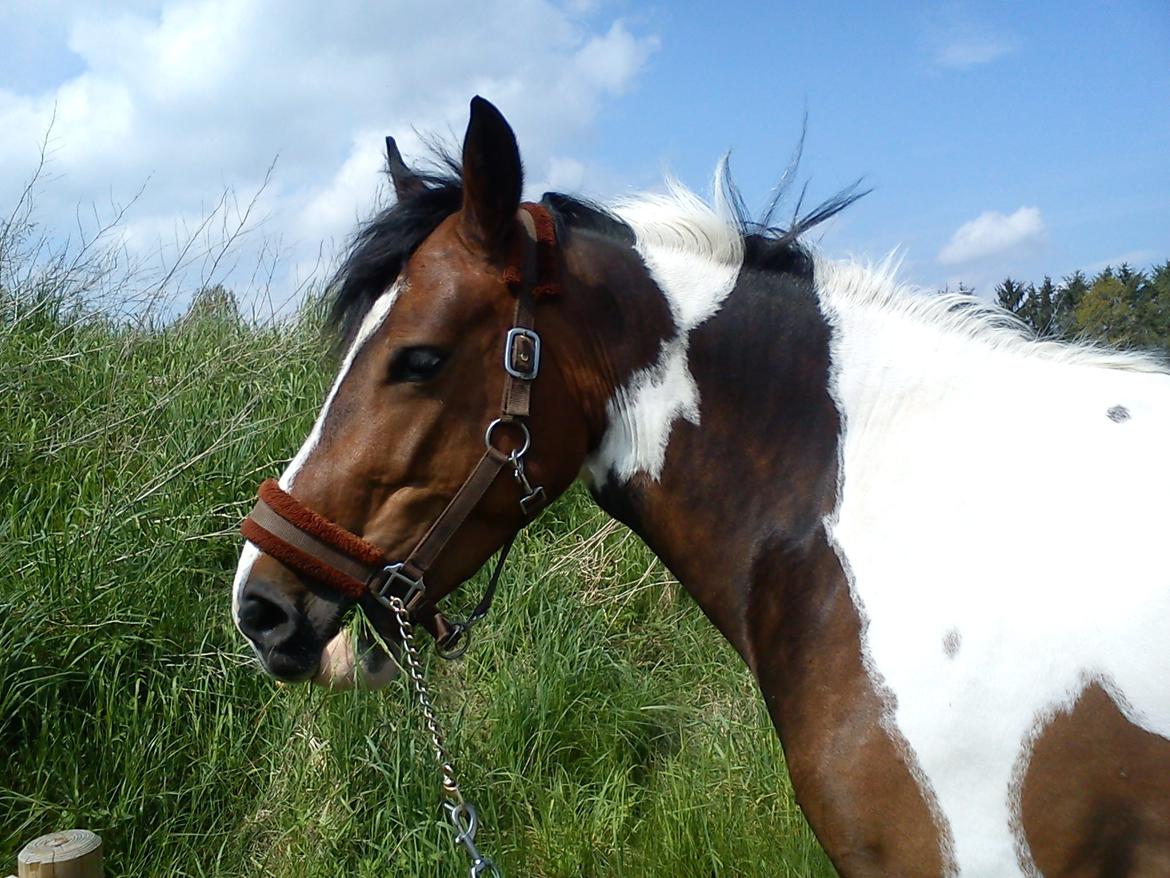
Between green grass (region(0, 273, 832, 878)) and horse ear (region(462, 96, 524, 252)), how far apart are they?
2353 mm

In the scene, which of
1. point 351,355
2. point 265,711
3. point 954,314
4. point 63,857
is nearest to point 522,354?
point 351,355

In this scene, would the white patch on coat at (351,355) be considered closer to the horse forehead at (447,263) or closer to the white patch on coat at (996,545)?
the horse forehead at (447,263)

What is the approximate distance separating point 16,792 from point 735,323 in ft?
11.0

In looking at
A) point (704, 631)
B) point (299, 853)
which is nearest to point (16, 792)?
point (299, 853)

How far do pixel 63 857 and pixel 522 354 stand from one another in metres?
1.96

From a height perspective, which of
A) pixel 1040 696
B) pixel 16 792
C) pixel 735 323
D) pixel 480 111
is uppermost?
pixel 480 111

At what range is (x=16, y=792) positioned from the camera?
11.0ft

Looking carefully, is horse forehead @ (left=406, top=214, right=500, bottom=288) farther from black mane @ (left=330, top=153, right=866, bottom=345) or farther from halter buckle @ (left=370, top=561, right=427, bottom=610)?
halter buckle @ (left=370, top=561, right=427, bottom=610)

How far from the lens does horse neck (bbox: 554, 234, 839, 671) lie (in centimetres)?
193

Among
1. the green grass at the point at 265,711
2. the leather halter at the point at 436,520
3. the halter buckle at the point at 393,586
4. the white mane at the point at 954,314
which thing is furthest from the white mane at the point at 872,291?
the green grass at the point at 265,711

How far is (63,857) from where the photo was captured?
2.40 meters

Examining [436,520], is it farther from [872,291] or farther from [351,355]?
[872,291]

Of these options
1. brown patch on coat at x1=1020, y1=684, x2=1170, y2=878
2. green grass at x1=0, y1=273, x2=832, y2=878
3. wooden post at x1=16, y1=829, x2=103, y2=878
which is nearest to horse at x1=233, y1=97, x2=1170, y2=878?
brown patch on coat at x1=1020, y1=684, x2=1170, y2=878

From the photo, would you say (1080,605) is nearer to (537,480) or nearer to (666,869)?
(537,480)
